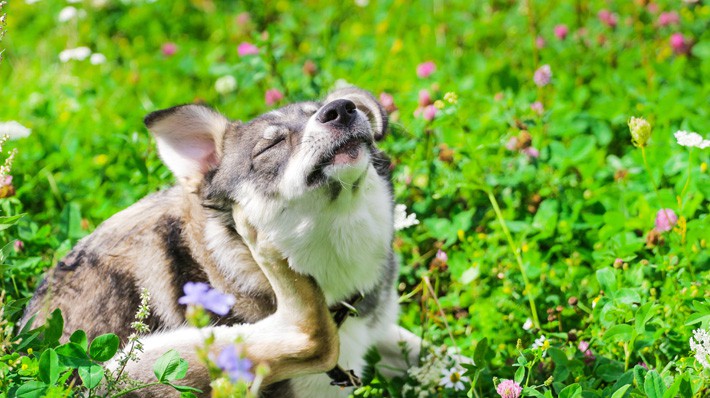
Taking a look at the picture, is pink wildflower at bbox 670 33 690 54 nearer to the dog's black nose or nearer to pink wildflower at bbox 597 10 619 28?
pink wildflower at bbox 597 10 619 28

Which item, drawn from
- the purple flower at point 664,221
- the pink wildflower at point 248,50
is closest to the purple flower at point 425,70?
the pink wildflower at point 248,50

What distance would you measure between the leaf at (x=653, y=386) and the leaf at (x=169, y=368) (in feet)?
4.77

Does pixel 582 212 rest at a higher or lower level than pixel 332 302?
lower

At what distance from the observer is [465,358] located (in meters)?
3.60

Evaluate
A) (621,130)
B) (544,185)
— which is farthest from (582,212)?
(621,130)

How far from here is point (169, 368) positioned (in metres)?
2.61

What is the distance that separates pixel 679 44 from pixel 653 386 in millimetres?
3370

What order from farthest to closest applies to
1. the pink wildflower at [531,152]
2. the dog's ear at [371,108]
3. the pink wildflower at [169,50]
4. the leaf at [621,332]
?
the pink wildflower at [169,50]
the pink wildflower at [531,152]
the dog's ear at [371,108]
the leaf at [621,332]

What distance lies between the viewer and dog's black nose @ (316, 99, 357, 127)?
3.12 meters

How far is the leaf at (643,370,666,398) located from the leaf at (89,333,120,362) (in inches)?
65.9

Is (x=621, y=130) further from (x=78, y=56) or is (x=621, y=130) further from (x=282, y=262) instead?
(x=78, y=56)

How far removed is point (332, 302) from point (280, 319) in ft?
1.17

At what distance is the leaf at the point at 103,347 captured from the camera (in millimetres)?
2600

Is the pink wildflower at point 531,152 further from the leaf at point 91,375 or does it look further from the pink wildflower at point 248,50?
the leaf at point 91,375
